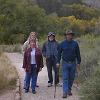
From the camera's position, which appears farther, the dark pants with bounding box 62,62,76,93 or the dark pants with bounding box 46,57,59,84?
the dark pants with bounding box 46,57,59,84

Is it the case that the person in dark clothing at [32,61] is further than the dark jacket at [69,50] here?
Yes

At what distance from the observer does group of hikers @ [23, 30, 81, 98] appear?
42.4ft

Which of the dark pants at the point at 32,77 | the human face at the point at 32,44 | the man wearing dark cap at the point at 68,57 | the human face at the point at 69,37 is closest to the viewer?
the human face at the point at 69,37

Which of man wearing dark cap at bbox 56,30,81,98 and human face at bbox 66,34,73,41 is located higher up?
human face at bbox 66,34,73,41

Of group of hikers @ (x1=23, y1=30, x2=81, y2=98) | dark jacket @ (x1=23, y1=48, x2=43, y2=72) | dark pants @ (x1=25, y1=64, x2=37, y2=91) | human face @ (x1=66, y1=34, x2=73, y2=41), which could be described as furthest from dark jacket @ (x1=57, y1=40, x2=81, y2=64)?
dark pants @ (x1=25, y1=64, x2=37, y2=91)

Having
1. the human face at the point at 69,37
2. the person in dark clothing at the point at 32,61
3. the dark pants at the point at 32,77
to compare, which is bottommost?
the dark pants at the point at 32,77

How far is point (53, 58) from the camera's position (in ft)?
48.1

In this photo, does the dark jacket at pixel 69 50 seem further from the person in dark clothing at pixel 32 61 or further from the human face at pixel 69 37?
the person in dark clothing at pixel 32 61

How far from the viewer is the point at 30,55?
13.8 metres

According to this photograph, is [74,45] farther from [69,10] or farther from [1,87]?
[69,10]

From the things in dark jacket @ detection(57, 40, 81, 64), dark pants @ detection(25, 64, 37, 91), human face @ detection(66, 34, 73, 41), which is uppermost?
human face @ detection(66, 34, 73, 41)

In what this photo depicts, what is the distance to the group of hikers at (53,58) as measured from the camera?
12.9 m

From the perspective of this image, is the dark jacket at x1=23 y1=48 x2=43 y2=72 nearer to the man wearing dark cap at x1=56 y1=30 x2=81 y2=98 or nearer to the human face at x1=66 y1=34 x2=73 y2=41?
the man wearing dark cap at x1=56 y1=30 x2=81 y2=98

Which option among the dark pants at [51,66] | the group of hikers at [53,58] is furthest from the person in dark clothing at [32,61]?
the dark pants at [51,66]
